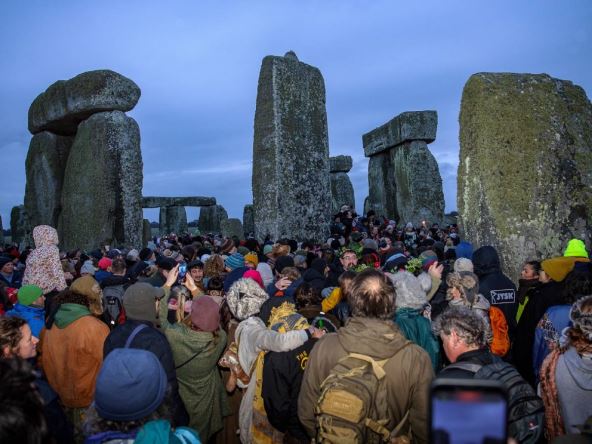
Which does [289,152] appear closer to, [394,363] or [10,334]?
[10,334]

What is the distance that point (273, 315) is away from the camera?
2697 mm

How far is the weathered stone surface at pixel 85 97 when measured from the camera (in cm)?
892

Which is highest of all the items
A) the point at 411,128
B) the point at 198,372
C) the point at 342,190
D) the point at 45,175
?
the point at 411,128

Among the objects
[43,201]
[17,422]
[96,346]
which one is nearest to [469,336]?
[17,422]

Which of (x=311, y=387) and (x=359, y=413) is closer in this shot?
(x=359, y=413)

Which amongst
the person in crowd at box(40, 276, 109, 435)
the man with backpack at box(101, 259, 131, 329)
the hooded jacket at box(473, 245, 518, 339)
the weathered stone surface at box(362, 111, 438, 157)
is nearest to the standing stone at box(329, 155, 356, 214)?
the weathered stone surface at box(362, 111, 438, 157)

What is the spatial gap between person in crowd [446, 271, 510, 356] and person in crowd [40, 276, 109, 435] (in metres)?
2.19

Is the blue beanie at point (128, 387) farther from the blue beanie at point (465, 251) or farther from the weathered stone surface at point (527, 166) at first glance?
the weathered stone surface at point (527, 166)

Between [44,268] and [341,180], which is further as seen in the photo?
[341,180]

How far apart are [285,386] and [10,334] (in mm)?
1347

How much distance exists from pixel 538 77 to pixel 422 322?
3728mm

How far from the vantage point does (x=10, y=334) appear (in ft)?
7.43

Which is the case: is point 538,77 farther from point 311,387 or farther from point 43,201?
point 43,201

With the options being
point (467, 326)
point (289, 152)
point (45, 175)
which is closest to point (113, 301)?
point (467, 326)
